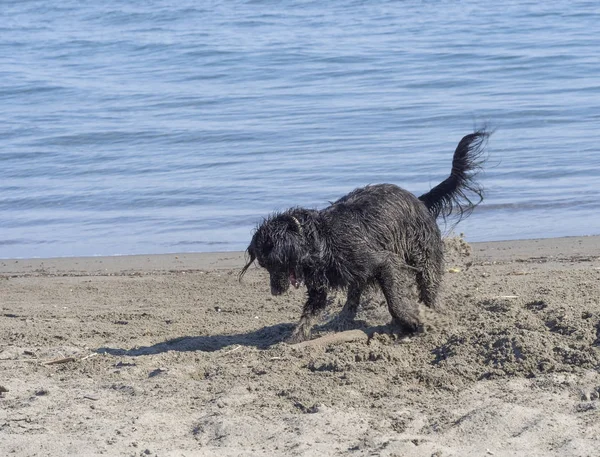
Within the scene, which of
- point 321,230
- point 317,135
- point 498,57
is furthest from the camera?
point 498,57

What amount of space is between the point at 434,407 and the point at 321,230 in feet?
5.11

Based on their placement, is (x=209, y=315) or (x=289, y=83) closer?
(x=209, y=315)

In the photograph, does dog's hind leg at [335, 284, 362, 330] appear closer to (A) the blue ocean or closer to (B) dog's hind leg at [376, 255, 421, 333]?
(B) dog's hind leg at [376, 255, 421, 333]

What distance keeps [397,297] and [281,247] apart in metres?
0.88

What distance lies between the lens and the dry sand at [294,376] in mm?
4316

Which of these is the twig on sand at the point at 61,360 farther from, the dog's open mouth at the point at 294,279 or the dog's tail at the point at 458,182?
the dog's tail at the point at 458,182

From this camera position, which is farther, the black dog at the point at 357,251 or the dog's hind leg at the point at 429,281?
the dog's hind leg at the point at 429,281

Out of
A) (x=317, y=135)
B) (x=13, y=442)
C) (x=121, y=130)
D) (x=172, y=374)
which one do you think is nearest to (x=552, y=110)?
(x=317, y=135)

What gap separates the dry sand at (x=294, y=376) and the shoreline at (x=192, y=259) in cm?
101

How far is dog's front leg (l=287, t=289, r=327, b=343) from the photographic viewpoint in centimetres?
598

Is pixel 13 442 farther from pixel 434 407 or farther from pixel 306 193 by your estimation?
pixel 306 193

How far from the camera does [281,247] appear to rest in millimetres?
5672

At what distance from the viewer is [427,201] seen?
6.73m

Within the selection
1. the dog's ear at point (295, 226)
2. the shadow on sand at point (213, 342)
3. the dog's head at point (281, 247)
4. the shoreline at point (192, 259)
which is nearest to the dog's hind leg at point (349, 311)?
the shadow on sand at point (213, 342)
